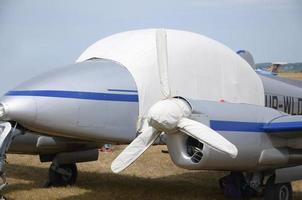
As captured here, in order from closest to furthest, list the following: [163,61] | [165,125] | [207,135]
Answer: [207,135]
[165,125]
[163,61]

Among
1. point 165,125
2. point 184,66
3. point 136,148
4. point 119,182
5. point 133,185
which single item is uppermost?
point 184,66

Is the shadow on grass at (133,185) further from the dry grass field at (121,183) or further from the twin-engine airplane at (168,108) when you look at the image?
the twin-engine airplane at (168,108)

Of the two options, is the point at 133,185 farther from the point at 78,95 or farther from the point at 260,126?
the point at 78,95

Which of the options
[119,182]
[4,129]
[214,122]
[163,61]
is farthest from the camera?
[119,182]

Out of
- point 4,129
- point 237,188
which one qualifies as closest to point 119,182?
point 237,188

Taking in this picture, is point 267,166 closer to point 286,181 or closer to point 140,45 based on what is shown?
point 286,181

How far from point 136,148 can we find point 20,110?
167 centimetres

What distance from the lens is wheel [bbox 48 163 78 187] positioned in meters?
11.5

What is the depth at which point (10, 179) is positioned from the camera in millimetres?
12555

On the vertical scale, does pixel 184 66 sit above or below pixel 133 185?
above

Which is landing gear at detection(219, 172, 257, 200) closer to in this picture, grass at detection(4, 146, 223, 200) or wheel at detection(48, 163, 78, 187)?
grass at detection(4, 146, 223, 200)

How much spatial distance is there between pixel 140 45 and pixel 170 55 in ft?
1.65

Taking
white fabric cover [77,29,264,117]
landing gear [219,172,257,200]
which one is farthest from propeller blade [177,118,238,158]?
landing gear [219,172,257,200]

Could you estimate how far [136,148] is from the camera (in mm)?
7383
